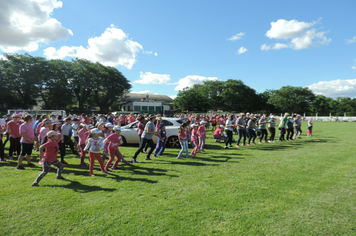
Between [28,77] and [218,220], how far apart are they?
183 feet

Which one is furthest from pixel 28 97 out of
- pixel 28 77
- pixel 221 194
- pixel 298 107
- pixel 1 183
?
pixel 298 107

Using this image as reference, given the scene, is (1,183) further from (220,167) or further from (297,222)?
(297,222)

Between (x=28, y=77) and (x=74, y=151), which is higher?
(x=28, y=77)

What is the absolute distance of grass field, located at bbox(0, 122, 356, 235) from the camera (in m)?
3.14

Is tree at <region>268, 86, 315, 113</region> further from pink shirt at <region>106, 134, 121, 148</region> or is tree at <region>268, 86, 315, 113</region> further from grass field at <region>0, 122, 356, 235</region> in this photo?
pink shirt at <region>106, 134, 121, 148</region>

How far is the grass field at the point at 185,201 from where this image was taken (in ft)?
10.3

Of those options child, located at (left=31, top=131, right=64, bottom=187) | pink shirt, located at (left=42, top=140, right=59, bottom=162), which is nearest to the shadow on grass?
child, located at (left=31, top=131, right=64, bottom=187)

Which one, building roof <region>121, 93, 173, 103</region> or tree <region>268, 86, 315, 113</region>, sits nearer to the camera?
tree <region>268, 86, 315, 113</region>

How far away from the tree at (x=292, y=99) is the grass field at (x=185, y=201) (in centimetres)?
7589

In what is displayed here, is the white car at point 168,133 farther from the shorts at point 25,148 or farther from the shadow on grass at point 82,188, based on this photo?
the shadow on grass at point 82,188

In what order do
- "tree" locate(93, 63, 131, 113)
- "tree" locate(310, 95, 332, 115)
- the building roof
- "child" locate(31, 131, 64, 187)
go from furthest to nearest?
the building roof, "tree" locate(310, 95, 332, 115), "tree" locate(93, 63, 131, 113), "child" locate(31, 131, 64, 187)

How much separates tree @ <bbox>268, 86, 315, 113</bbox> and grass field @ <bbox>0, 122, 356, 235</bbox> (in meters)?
75.9

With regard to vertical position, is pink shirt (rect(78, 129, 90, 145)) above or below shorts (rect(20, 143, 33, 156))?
above

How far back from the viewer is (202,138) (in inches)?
362
